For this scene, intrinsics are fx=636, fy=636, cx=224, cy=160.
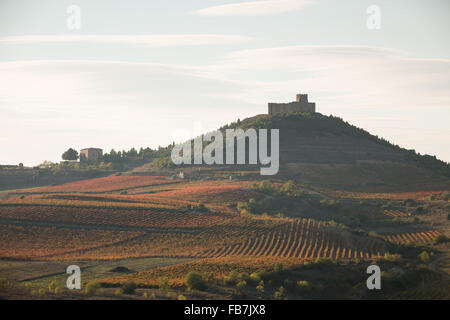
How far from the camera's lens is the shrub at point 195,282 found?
5566cm

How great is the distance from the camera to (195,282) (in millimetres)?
55844

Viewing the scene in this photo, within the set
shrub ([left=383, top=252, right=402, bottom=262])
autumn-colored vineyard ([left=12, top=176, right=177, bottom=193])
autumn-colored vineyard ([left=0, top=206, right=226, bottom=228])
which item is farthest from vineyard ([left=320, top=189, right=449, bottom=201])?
shrub ([left=383, top=252, right=402, bottom=262])

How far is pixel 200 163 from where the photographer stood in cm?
15888

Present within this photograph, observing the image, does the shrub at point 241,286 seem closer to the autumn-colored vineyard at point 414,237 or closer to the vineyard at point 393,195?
the autumn-colored vineyard at point 414,237

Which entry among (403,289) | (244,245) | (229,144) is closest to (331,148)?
(229,144)

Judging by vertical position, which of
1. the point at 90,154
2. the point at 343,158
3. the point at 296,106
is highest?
the point at 296,106

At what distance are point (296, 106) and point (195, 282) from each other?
126m

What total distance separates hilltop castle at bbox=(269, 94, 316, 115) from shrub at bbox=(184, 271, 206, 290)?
12431cm

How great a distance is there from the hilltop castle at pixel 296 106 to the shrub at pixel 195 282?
124313 millimetres

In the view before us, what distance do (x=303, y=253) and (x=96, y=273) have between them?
2544 cm

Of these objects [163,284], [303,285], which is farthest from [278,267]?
[163,284]

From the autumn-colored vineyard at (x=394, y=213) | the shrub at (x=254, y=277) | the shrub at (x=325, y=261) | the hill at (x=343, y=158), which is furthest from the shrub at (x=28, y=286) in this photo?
the hill at (x=343, y=158)

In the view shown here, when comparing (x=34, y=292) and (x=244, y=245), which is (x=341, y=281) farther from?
(x=34, y=292)

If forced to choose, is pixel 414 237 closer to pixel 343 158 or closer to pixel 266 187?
pixel 266 187
